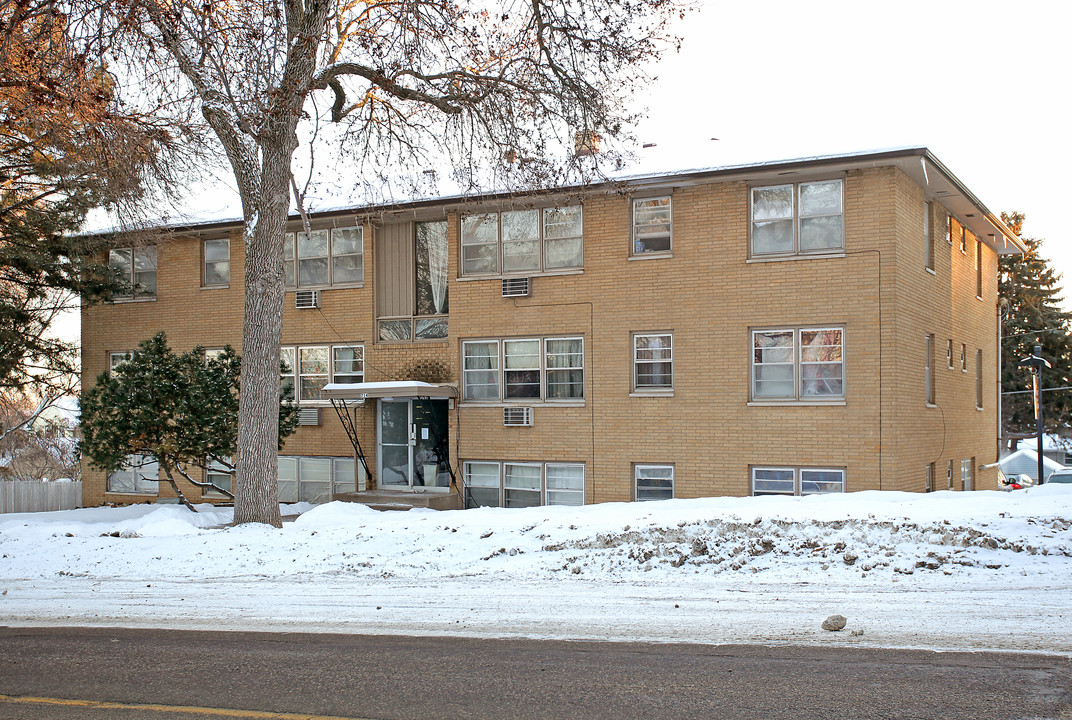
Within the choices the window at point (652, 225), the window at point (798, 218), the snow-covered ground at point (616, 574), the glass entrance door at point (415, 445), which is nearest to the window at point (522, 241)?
the window at point (652, 225)

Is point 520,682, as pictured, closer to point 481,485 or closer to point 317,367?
point 481,485

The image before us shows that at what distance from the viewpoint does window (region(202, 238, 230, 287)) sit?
22.0 metres

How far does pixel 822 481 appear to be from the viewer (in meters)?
16.6

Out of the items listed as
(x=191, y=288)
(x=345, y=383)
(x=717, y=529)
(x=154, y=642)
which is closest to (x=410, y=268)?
(x=345, y=383)

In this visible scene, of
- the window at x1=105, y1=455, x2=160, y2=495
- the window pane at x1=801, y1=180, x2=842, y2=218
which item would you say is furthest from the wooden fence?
the window pane at x1=801, y1=180, x2=842, y2=218

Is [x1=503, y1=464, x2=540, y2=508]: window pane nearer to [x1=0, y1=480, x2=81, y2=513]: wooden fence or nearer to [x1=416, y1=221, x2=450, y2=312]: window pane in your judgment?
[x1=416, y1=221, x2=450, y2=312]: window pane

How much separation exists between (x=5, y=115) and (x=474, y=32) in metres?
8.68

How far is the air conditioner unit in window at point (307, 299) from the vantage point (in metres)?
21.0

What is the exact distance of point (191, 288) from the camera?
22.2 meters

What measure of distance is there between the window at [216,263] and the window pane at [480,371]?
22.2 ft

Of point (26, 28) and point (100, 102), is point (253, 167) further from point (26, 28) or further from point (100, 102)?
point (26, 28)

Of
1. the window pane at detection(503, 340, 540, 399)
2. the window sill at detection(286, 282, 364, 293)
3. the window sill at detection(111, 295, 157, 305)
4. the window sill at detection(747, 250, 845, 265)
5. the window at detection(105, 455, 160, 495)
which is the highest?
the window sill at detection(747, 250, 845, 265)

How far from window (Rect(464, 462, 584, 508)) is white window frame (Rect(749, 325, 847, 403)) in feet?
13.1

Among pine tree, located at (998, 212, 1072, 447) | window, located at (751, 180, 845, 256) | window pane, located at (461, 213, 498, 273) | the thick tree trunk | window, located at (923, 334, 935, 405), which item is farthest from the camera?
pine tree, located at (998, 212, 1072, 447)
